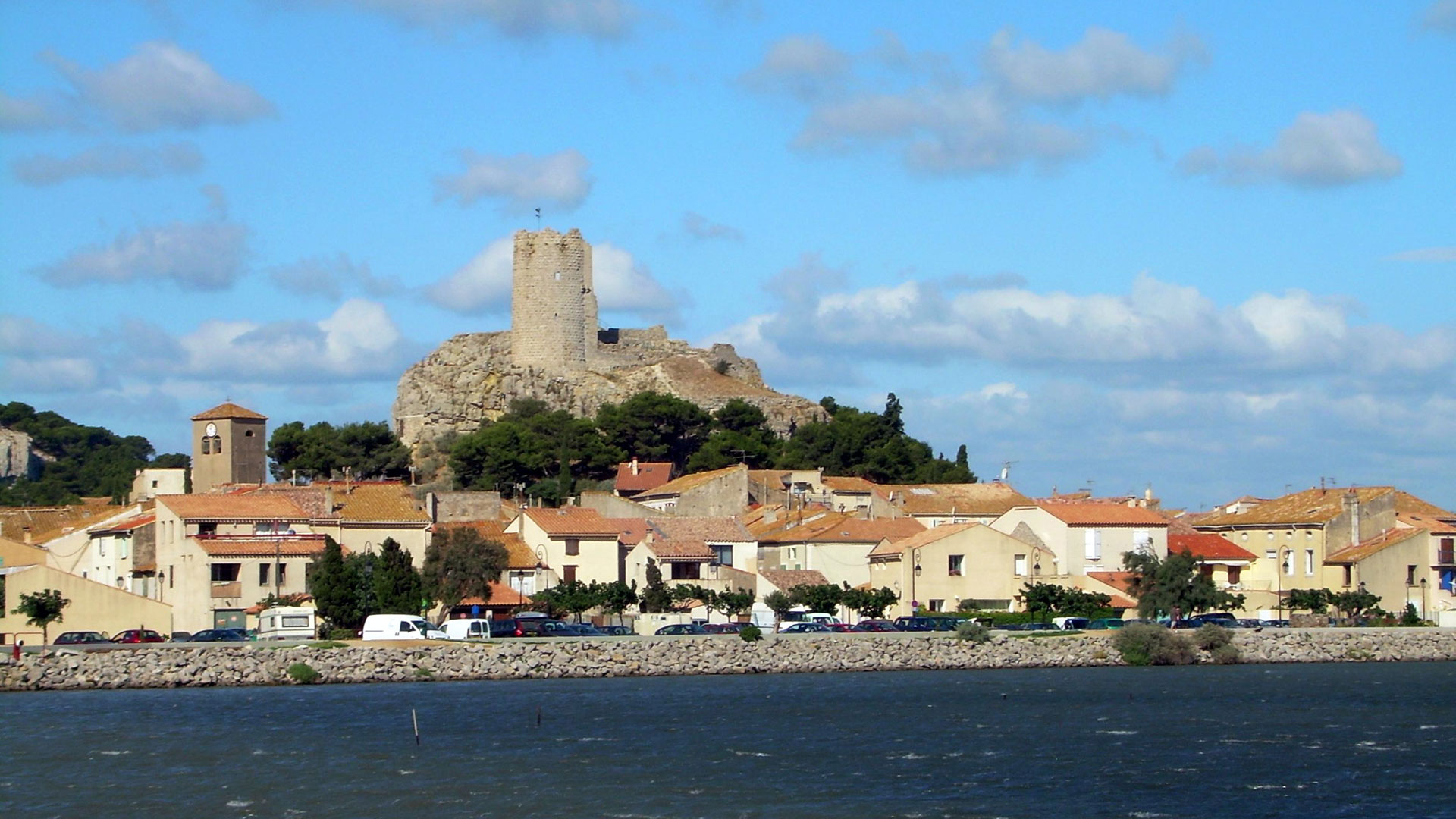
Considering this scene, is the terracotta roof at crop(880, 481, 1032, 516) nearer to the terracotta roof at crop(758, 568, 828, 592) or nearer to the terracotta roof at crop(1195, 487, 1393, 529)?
the terracotta roof at crop(1195, 487, 1393, 529)

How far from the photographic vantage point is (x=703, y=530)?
262 feet

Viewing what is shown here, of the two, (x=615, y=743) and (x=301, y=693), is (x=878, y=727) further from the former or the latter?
(x=301, y=693)

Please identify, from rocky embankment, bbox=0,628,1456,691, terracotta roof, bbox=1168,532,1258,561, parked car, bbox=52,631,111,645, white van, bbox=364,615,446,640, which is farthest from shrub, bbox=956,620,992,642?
parked car, bbox=52,631,111,645

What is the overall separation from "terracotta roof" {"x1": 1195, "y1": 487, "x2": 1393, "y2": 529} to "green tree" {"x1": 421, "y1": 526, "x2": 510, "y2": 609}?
111ft

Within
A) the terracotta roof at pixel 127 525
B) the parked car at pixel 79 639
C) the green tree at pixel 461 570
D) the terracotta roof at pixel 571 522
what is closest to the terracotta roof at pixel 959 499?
the terracotta roof at pixel 571 522

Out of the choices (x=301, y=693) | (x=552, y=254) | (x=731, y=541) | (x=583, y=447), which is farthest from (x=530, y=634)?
(x=552, y=254)

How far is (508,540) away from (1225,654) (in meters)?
26.9

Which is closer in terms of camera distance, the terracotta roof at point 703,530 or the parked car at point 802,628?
the parked car at point 802,628

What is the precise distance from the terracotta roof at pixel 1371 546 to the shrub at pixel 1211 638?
38.9 feet

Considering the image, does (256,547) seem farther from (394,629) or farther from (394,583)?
(394,629)

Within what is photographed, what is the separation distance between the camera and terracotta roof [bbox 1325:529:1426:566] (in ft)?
251

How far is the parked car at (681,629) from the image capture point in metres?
67.1

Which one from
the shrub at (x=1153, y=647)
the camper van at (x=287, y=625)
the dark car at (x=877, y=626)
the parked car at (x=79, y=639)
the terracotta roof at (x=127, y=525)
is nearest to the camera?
the parked car at (x=79, y=639)

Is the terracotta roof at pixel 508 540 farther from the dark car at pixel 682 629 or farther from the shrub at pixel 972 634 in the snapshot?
the shrub at pixel 972 634
